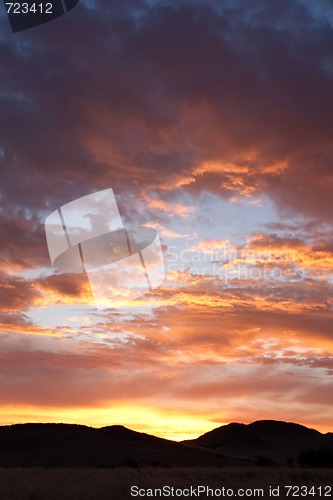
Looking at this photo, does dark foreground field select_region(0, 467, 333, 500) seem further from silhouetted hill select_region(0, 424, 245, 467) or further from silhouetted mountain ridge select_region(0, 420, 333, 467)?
silhouetted hill select_region(0, 424, 245, 467)

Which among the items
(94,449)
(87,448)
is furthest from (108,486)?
(87,448)

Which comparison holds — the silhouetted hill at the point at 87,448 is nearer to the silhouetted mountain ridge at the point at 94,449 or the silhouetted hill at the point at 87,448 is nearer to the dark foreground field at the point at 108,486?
the silhouetted mountain ridge at the point at 94,449

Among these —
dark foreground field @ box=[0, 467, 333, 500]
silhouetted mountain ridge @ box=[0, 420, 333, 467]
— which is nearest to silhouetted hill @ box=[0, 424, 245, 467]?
silhouetted mountain ridge @ box=[0, 420, 333, 467]

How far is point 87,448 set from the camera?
314ft

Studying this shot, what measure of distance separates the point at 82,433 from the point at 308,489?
94.1m

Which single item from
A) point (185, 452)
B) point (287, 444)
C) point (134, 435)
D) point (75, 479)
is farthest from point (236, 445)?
point (75, 479)

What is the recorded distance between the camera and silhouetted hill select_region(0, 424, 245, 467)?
3174 inches

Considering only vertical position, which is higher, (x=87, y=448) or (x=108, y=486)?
(x=108, y=486)

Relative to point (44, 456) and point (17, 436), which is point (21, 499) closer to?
point (44, 456)

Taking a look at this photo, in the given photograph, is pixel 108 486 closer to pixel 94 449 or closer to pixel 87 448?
pixel 94 449

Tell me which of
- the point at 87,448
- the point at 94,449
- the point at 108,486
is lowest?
the point at 87,448

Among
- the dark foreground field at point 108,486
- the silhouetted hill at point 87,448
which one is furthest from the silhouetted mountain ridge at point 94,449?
the dark foreground field at point 108,486

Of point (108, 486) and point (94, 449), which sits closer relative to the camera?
point (108, 486)

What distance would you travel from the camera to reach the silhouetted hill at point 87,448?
8062 centimetres
